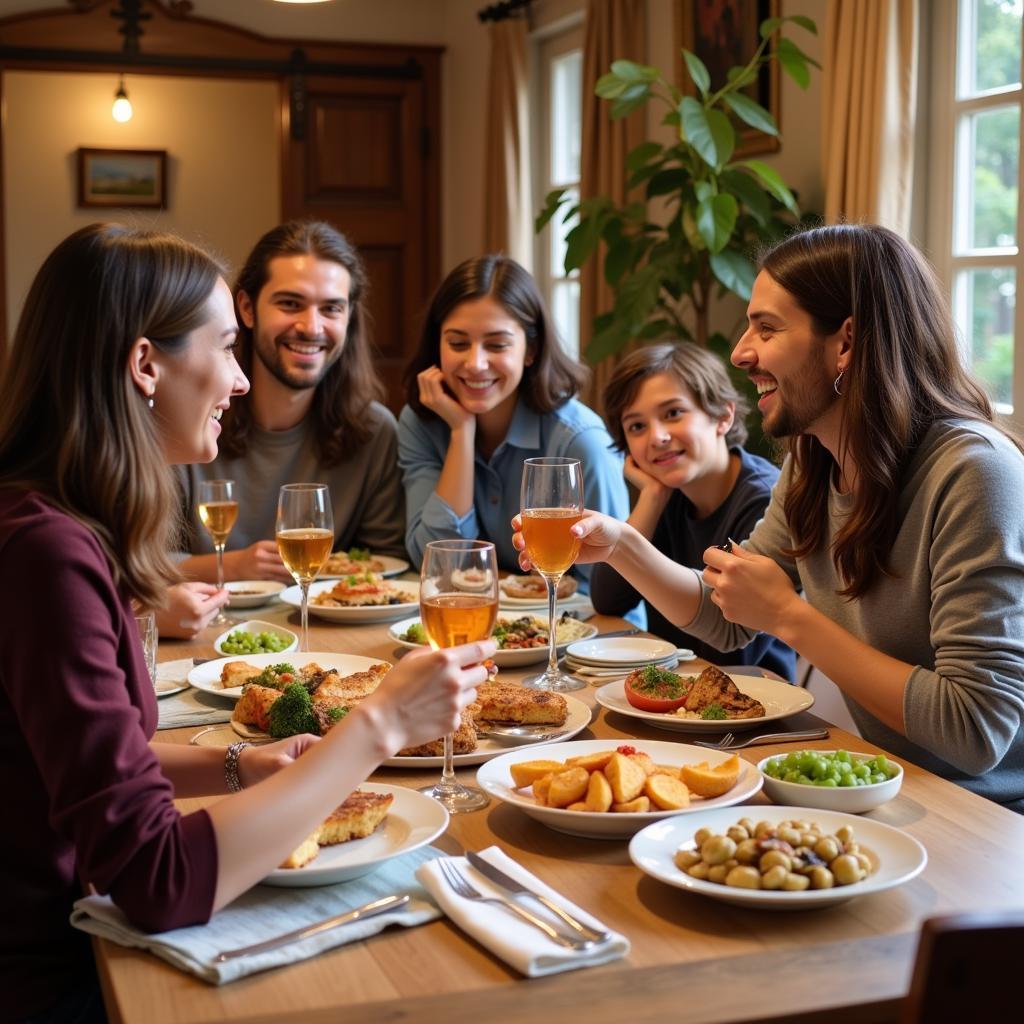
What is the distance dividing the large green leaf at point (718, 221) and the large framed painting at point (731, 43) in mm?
651

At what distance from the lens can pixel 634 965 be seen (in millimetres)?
1091

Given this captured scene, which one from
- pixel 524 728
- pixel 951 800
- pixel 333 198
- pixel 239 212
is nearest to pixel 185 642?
pixel 524 728

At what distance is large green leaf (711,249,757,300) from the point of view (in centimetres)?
400

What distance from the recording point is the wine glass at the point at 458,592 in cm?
134

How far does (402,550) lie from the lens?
130 inches

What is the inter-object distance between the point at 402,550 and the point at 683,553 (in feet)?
2.50

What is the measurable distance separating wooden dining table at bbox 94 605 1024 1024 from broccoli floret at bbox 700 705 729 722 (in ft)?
1.19

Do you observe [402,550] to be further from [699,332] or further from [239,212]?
[239,212]

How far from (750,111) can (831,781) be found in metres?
3.03

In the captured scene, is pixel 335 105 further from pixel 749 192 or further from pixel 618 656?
pixel 618 656

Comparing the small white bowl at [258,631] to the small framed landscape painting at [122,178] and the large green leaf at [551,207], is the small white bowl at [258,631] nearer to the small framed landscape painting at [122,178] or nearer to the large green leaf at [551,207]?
the large green leaf at [551,207]

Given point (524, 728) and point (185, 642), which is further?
point (185, 642)

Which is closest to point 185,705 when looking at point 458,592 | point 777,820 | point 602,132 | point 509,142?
point 458,592

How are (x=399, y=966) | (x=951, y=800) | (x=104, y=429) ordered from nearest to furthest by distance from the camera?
(x=399, y=966) → (x=104, y=429) → (x=951, y=800)
